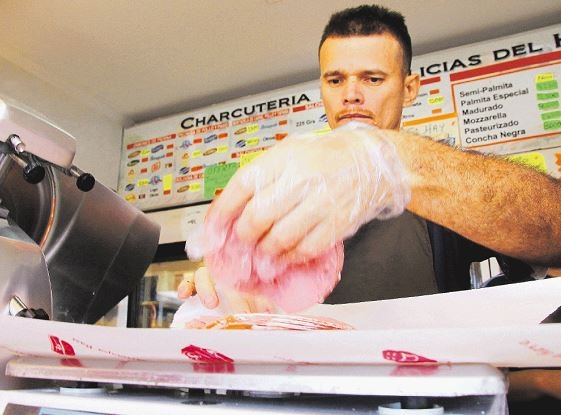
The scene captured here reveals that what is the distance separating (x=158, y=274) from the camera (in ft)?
10.3

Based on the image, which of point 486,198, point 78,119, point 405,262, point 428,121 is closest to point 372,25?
point 405,262

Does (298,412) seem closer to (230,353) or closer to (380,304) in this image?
(230,353)

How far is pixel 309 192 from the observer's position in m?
0.56

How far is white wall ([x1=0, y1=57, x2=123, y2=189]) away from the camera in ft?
9.24

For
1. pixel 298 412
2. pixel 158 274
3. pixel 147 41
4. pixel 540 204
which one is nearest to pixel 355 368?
pixel 298 412

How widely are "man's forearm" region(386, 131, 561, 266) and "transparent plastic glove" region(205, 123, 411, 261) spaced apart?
66 mm

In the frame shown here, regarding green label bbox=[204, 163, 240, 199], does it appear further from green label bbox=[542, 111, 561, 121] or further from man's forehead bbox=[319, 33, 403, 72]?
green label bbox=[542, 111, 561, 121]

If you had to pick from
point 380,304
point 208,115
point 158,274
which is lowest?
point 380,304

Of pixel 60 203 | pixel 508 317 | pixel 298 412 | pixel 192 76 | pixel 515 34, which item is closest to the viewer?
pixel 298 412

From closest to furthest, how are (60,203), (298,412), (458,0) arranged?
1. (298,412)
2. (60,203)
3. (458,0)

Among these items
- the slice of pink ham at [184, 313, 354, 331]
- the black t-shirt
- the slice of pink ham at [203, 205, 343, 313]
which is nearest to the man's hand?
the slice of pink ham at [203, 205, 343, 313]

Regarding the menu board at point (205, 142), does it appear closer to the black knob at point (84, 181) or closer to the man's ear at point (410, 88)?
the man's ear at point (410, 88)

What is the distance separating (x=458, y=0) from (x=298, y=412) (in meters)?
2.45

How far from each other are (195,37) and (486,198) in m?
2.23
